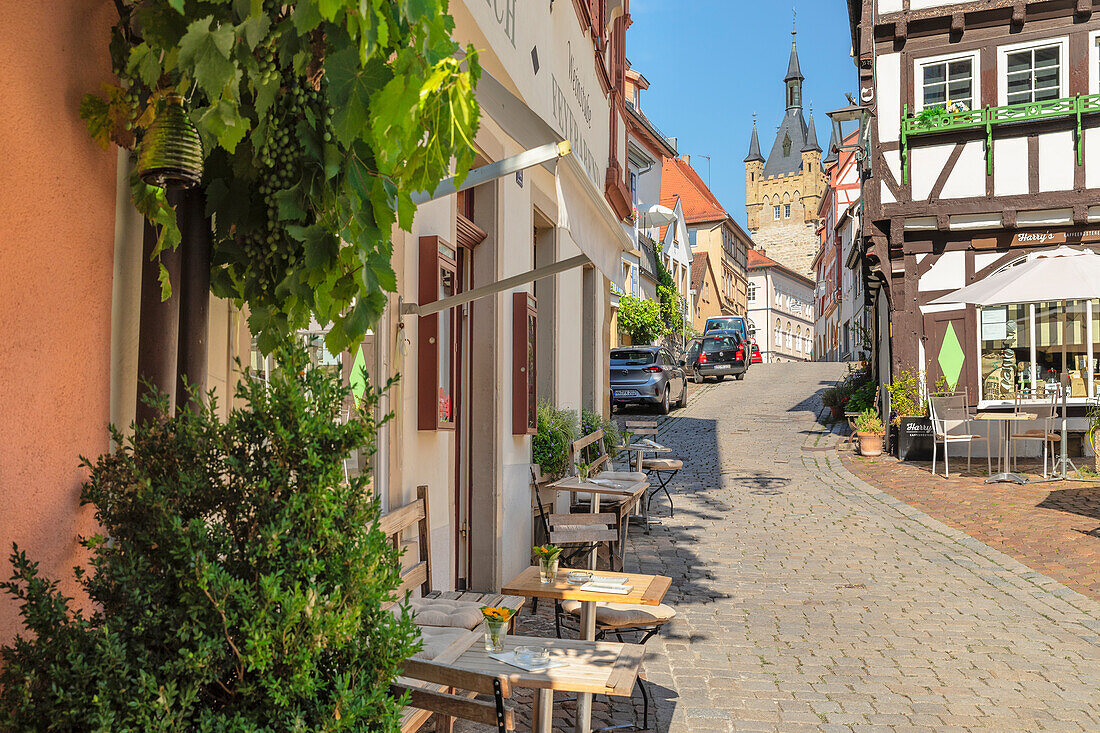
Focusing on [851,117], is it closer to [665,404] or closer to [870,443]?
[870,443]

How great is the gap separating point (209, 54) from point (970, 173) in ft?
50.6

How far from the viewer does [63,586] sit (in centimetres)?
217

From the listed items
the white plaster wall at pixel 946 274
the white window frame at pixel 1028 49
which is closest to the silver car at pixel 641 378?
the white plaster wall at pixel 946 274

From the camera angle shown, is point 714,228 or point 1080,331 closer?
point 1080,331

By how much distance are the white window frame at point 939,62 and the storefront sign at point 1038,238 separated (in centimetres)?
224

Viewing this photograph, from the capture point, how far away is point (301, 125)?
1991 mm

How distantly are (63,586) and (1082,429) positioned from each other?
15.2m

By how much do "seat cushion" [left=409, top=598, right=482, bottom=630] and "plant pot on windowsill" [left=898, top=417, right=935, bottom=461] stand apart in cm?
1170

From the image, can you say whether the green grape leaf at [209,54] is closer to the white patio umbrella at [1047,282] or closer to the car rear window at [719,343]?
the white patio umbrella at [1047,282]

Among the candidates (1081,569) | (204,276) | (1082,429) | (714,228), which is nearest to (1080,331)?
(1082,429)

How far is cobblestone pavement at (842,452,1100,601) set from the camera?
310 inches

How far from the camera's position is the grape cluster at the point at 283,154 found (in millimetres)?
1996

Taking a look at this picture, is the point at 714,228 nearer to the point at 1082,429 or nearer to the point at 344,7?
the point at 1082,429

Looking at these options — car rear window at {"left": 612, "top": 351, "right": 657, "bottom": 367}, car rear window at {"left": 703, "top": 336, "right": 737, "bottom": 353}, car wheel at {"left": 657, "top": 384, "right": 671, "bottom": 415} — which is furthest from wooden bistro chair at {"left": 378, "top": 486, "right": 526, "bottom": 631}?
car rear window at {"left": 703, "top": 336, "right": 737, "bottom": 353}
